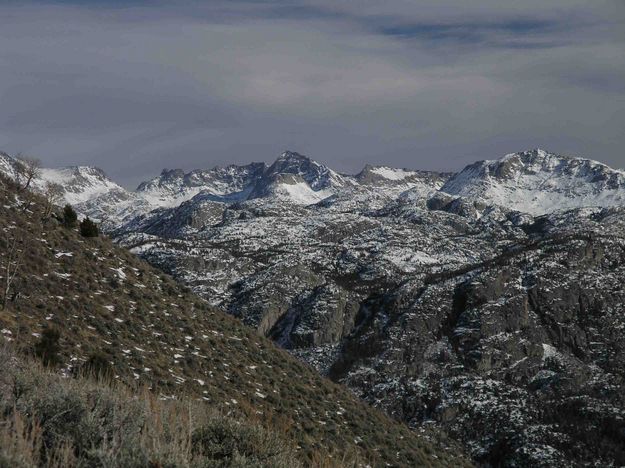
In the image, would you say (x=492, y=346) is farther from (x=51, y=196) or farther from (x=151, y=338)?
(x=151, y=338)

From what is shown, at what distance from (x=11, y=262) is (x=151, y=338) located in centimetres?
828

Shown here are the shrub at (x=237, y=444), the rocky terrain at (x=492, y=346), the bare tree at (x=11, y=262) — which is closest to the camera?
the shrub at (x=237, y=444)

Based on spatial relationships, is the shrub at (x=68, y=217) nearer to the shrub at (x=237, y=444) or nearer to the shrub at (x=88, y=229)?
the shrub at (x=88, y=229)

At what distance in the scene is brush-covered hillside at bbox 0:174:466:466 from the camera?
25844 mm

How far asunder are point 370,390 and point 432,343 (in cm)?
2973

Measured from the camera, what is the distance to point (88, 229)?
134ft

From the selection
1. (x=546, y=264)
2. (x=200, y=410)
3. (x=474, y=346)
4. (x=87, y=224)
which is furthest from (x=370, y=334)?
(x=200, y=410)

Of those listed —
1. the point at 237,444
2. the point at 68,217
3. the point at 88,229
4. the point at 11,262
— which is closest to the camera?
the point at 237,444

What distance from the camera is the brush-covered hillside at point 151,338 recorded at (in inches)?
1017

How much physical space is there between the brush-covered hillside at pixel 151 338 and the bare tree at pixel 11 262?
81 mm

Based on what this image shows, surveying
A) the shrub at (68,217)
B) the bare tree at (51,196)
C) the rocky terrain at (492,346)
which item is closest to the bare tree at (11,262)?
the shrub at (68,217)

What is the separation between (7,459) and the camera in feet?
19.3

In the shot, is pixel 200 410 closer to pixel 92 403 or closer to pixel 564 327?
pixel 92 403

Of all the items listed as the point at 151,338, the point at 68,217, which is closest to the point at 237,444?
the point at 151,338
